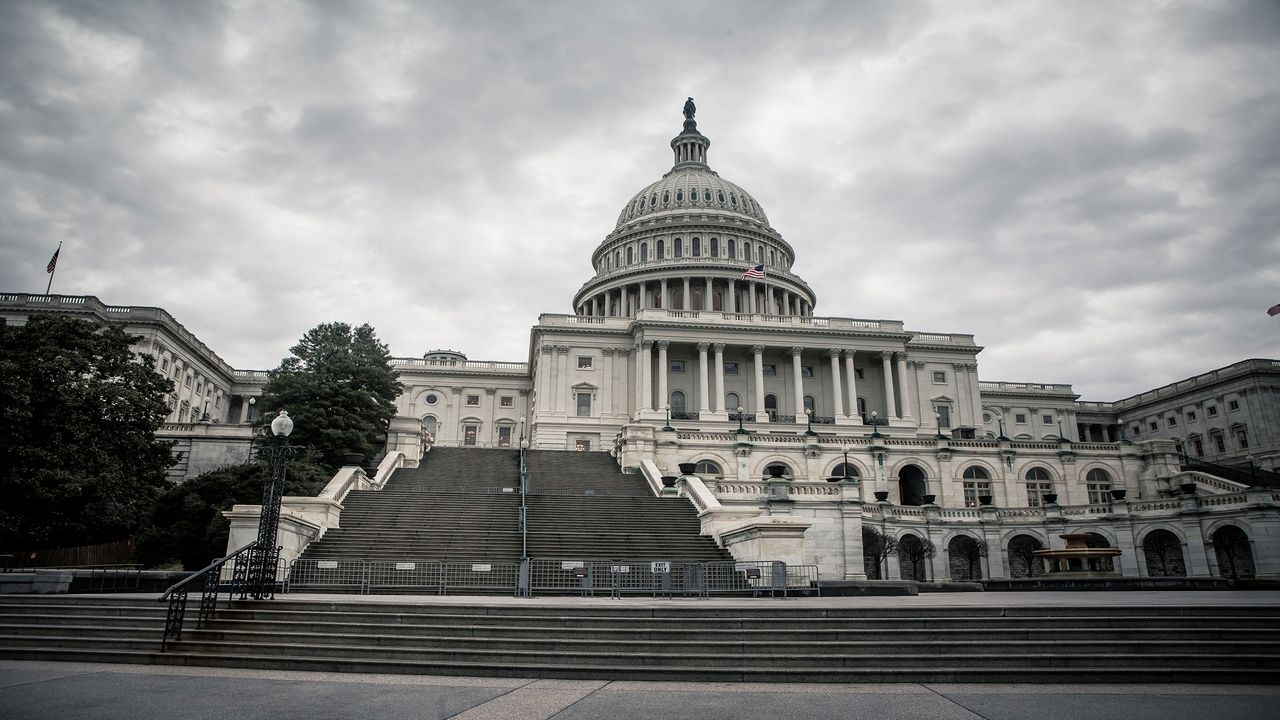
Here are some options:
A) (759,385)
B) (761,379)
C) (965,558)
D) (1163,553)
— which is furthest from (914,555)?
(761,379)

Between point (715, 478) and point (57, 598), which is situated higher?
point (715, 478)

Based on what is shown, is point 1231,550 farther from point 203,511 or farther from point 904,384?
point 203,511

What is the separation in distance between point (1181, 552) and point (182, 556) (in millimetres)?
47354

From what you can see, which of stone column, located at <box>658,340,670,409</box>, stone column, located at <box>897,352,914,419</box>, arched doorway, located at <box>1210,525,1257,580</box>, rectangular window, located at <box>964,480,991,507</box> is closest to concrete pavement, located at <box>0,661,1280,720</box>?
arched doorway, located at <box>1210,525,1257,580</box>

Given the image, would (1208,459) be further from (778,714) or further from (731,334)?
(778,714)

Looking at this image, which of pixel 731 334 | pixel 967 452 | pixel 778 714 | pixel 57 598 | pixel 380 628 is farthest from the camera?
pixel 731 334

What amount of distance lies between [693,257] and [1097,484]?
54.3 meters

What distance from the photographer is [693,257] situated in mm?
94062

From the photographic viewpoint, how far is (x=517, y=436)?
83812 millimetres

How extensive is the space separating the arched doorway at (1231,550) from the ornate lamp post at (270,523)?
138 feet

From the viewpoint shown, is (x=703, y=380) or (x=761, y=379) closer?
(x=703, y=380)

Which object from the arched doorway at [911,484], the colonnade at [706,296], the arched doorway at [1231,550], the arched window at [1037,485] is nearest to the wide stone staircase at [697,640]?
the arched doorway at [1231,550]

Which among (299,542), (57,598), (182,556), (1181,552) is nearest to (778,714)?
(57,598)

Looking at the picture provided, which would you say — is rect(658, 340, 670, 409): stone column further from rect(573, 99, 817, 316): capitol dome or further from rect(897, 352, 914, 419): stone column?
rect(897, 352, 914, 419): stone column
